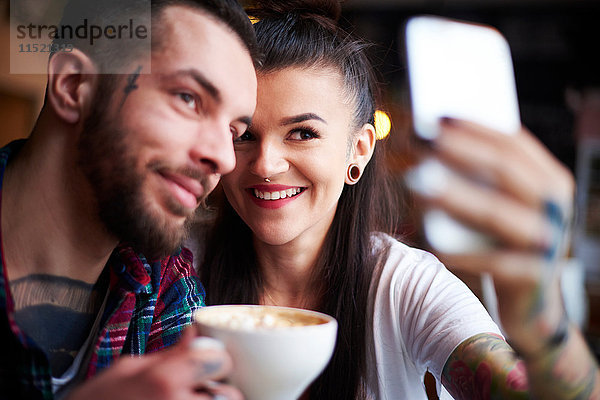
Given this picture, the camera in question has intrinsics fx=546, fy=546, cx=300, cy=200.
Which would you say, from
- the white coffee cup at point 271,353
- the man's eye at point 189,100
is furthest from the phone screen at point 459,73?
the white coffee cup at point 271,353

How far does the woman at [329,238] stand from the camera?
146cm

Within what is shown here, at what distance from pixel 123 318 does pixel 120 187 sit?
27 cm

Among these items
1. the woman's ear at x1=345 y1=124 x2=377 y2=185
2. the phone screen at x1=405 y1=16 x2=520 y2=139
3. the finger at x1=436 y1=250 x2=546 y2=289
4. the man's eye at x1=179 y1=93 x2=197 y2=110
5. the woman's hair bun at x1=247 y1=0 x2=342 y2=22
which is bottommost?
the finger at x1=436 y1=250 x2=546 y2=289

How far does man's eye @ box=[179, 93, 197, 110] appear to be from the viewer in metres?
1.05

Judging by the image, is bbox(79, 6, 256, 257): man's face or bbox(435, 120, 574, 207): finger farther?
bbox(79, 6, 256, 257): man's face

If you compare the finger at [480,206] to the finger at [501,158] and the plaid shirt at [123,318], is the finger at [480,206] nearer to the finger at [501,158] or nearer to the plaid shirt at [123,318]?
the finger at [501,158]

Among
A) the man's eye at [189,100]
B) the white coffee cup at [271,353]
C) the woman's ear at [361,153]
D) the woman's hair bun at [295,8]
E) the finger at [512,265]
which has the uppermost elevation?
the woman's hair bun at [295,8]

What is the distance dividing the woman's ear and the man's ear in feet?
2.85

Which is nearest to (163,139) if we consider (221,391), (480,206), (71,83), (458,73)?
(71,83)

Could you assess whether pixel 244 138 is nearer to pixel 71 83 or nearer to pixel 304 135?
pixel 304 135

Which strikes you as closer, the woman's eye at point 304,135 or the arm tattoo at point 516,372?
the arm tattoo at point 516,372

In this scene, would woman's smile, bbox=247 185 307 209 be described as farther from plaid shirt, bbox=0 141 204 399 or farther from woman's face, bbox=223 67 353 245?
plaid shirt, bbox=0 141 204 399

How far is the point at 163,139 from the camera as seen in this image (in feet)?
3.29

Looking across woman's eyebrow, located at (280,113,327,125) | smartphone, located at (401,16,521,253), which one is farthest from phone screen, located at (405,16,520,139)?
woman's eyebrow, located at (280,113,327,125)
